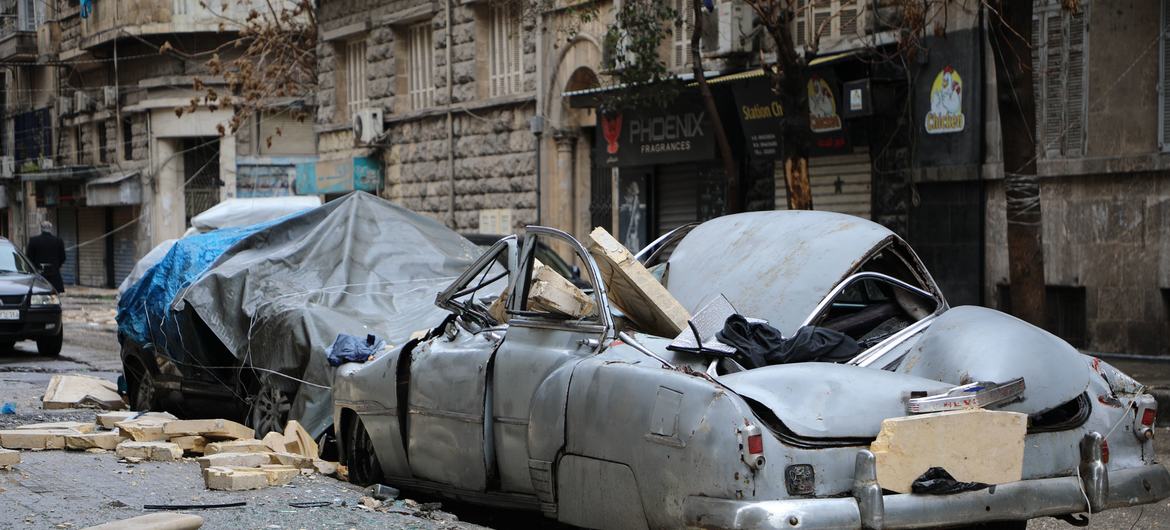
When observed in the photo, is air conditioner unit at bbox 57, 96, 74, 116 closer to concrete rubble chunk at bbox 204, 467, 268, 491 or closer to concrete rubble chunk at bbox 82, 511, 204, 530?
concrete rubble chunk at bbox 204, 467, 268, 491

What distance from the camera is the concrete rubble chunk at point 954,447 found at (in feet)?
16.6

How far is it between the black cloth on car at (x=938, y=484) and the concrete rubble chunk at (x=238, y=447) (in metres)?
4.70

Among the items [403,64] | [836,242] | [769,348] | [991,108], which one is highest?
[403,64]

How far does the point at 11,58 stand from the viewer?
45750 millimetres

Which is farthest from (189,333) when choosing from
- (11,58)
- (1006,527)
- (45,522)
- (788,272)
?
(11,58)

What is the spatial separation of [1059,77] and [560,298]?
406 inches

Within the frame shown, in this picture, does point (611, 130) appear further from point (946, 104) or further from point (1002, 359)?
point (1002, 359)

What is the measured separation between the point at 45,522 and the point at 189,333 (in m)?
4.12

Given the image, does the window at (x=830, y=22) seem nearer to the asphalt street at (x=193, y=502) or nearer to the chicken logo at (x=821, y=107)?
the chicken logo at (x=821, y=107)

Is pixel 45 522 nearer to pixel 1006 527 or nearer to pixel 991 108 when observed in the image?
pixel 1006 527

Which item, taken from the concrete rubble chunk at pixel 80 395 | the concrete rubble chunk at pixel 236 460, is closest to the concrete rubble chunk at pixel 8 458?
the concrete rubble chunk at pixel 236 460

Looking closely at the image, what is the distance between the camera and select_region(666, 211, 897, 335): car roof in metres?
6.37

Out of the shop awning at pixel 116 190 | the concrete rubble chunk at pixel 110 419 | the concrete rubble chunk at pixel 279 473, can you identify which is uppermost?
the shop awning at pixel 116 190

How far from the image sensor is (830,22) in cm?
1656
